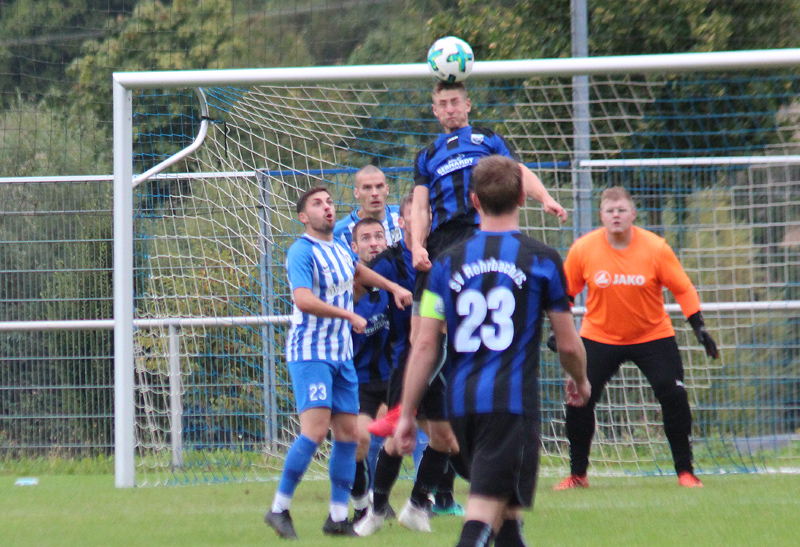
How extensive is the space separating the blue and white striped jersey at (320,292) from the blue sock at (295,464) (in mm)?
422

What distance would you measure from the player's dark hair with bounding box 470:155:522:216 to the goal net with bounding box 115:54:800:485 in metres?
4.63

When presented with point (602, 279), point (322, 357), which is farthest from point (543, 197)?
point (602, 279)

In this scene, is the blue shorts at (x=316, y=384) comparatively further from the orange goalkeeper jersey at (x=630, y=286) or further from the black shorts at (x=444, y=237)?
the orange goalkeeper jersey at (x=630, y=286)

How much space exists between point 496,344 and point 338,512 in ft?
6.85

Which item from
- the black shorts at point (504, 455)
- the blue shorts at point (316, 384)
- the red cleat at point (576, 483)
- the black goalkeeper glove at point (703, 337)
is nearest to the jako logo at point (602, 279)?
the black goalkeeper glove at point (703, 337)

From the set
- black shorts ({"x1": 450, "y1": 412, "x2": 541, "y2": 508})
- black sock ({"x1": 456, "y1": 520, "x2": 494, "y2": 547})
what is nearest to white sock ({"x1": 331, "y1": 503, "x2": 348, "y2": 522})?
black shorts ({"x1": 450, "y1": 412, "x2": 541, "y2": 508})

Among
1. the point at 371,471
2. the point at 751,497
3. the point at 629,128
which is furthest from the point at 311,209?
the point at 629,128

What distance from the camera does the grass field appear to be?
4.96 metres

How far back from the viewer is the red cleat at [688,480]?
662 centimetres

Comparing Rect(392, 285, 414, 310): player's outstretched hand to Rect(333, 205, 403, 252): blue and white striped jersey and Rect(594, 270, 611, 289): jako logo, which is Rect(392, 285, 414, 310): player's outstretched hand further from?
Rect(594, 270, 611, 289): jako logo

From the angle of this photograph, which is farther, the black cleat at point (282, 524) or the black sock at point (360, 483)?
the black sock at point (360, 483)

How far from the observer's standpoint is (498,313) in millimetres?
3430

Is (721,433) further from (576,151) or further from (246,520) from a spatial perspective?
(246,520)

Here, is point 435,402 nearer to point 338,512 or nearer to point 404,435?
point 338,512
